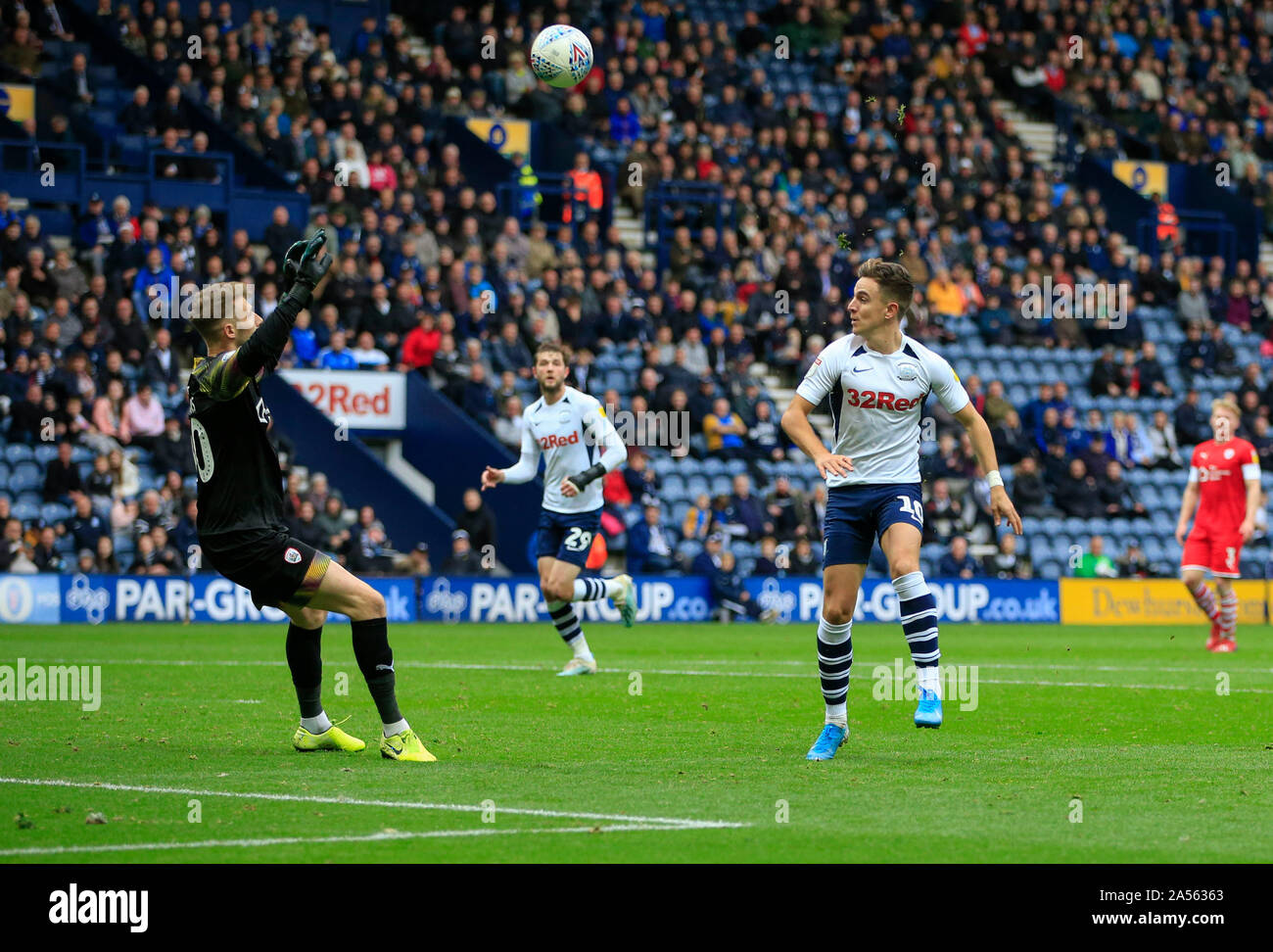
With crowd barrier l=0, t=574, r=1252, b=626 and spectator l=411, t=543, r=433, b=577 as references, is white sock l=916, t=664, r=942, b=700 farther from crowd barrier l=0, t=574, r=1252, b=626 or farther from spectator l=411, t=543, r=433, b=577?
spectator l=411, t=543, r=433, b=577

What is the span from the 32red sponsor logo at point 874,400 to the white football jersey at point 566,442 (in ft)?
22.0

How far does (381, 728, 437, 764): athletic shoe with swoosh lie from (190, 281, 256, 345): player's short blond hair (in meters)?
2.21

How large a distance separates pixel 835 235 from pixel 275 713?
76.8 ft

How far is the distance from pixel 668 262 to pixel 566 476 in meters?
16.6

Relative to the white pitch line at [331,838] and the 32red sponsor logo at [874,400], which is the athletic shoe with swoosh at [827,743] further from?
the white pitch line at [331,838]

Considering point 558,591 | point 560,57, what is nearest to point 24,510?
point 558,591

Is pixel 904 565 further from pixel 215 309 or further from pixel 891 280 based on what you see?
pixel 215 309

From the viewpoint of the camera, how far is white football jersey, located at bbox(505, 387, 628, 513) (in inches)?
671

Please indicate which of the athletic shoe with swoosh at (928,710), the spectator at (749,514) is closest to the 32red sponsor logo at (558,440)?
the athletic shoe with swoosh at (928,710)

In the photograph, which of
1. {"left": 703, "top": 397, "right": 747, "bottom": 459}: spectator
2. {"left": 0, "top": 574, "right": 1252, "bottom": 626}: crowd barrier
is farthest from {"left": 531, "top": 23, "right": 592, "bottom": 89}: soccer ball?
{"left": 703, "top": 397, "right": 747, "bottom": 459}: spectator

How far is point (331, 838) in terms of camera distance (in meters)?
6.93

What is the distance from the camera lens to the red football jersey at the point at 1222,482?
72.3 feet

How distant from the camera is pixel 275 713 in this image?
1247 cm
